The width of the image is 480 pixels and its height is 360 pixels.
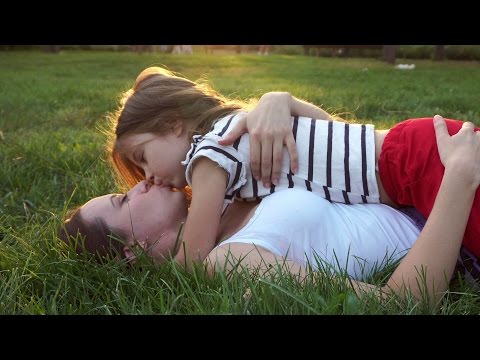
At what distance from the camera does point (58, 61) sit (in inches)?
360

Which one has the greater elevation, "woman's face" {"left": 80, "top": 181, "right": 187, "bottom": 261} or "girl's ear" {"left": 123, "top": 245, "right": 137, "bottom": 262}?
"woman's face" {"left": 80, "top": 181, "right": 187, "bottom": 261}

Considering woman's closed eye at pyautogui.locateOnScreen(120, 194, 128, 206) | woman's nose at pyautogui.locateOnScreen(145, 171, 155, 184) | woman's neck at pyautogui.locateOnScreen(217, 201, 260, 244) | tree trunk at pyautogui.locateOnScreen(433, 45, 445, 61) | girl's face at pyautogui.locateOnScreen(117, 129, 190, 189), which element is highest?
girl's face at pyautogui.locateOnScreen(117, 129, 190, 189)

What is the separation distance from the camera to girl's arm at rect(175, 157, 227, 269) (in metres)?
1.40

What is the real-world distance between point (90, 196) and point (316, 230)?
0.91m

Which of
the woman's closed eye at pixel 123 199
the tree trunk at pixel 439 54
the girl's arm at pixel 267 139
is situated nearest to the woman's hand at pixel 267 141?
the girl's arm at pixel 267 139

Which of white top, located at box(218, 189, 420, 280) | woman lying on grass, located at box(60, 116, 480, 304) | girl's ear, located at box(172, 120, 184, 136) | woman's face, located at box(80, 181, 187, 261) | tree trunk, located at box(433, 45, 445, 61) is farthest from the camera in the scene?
tree trunk, located at box(433, 45, 445, 61)

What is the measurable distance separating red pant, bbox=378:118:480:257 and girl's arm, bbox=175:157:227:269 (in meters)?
0.38

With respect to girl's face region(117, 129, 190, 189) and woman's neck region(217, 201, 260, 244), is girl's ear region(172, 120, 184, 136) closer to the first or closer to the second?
girl's face region(117, 129, 190, 189)

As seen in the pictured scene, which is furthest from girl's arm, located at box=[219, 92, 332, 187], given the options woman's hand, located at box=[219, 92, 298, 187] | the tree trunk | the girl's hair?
the tree trunk

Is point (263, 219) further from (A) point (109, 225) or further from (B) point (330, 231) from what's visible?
(A) point (109, 225)

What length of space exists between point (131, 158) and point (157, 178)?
0.12m

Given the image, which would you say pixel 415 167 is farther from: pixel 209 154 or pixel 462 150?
pixel 209 154

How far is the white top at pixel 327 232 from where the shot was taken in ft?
4.55
